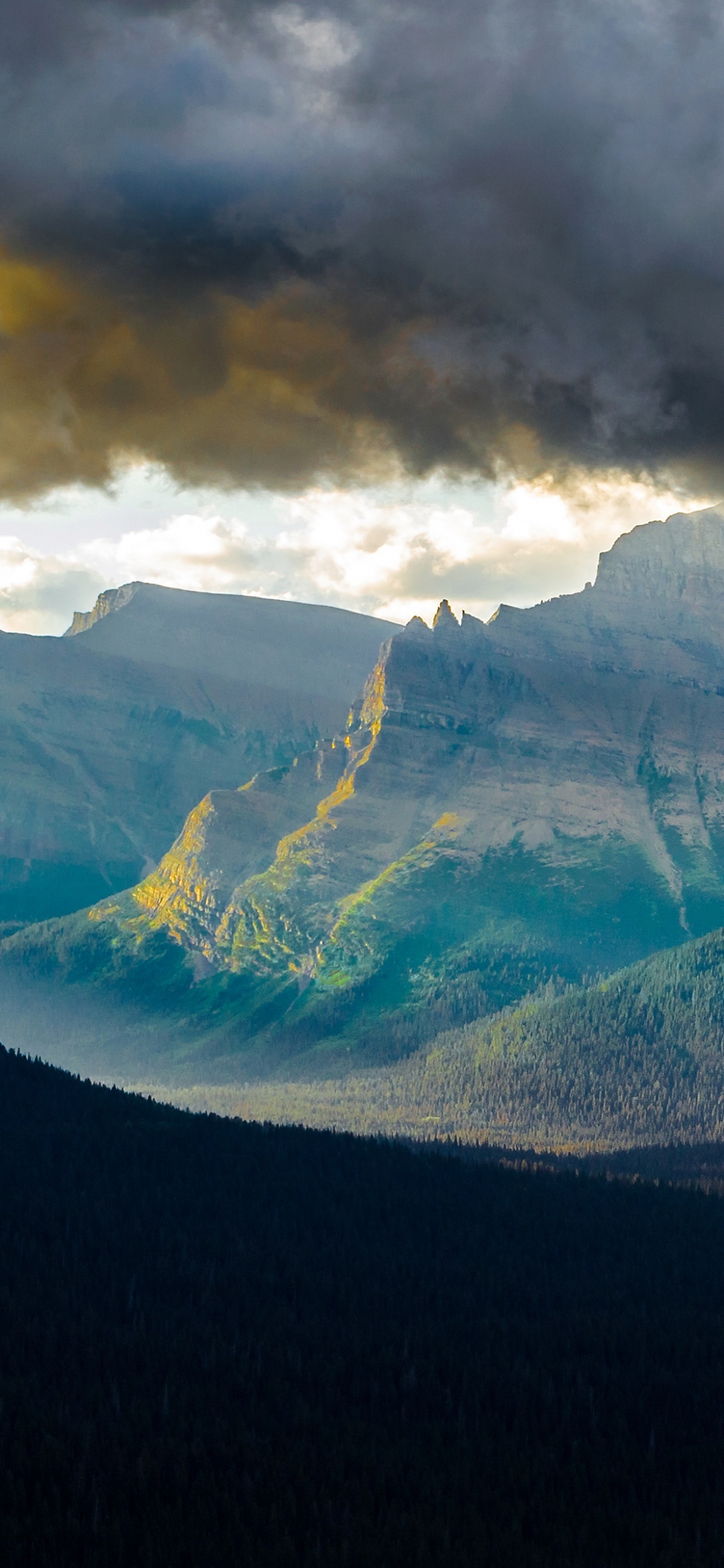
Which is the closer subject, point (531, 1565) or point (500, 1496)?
point (531, 1565)

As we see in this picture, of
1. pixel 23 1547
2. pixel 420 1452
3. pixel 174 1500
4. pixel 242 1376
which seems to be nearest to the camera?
pixel 23 1547

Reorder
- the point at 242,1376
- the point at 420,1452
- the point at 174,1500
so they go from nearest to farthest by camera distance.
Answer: the point at 174,1500, the point at 420,1452, the point at 242,1376

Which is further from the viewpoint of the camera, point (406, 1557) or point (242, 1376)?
point (242, 1376)

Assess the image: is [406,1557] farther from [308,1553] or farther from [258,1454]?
[258,1454]

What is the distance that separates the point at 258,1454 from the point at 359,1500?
1288 centimetres

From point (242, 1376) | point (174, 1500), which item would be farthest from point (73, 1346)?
point (174, 1500)

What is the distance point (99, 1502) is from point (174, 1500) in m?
7.91

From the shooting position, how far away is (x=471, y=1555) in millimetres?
159375

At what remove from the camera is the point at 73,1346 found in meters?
196

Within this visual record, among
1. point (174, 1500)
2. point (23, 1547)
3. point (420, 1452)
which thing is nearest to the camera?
point (23, 1547)

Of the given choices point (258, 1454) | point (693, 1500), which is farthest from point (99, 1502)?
point (693, 1500)

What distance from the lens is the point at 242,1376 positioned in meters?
195

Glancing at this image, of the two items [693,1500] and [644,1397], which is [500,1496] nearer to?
[693,1500]

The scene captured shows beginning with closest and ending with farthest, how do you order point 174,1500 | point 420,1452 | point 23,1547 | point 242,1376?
point 23,1547 → point 174,1500 → point 420,1452 → point 242,1376
